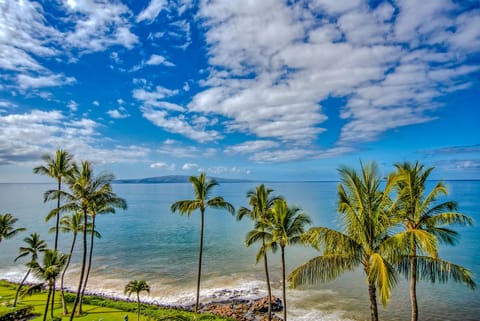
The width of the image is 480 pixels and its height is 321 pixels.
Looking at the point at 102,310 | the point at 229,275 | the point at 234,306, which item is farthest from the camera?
the point at 229,275

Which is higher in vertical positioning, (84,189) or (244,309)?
(84,189)

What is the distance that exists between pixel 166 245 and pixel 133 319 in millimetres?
34870

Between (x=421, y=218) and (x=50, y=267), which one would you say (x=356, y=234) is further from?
(x=50, y=267)

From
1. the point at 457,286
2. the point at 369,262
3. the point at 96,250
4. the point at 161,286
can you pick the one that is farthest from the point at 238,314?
the point at 96,250

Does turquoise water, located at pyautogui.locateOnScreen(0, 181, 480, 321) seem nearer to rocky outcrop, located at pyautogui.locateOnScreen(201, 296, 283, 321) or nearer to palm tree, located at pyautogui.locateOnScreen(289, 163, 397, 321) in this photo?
rocky outcrop, located at pyautogui.locateOnScreen(201, 296, 283, 321)

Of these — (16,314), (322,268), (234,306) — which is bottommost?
(234,306)

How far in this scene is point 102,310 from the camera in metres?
25.0

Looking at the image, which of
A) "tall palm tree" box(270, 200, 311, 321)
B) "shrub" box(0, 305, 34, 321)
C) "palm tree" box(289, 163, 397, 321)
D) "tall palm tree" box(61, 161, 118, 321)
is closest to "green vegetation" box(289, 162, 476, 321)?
"palm tree" box(289, 163, 397, 321)

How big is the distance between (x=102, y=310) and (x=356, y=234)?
23.7 metres

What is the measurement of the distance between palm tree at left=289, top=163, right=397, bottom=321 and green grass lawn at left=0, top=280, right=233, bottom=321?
14944 millimetres

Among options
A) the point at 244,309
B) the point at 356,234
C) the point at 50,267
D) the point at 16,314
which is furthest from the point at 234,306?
the point at 356,234

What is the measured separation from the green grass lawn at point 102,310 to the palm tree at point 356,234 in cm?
1494

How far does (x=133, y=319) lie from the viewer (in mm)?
22984

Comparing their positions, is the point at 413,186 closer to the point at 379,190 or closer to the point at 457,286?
the point at 379,190
